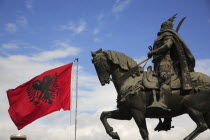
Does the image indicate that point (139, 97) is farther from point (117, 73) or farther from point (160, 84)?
point (117, 73)

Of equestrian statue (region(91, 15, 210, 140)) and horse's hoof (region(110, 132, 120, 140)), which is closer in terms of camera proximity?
equestrian statue (region(91, 15, 210, 140))

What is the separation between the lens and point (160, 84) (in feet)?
38.1

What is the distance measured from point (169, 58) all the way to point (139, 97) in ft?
5.60

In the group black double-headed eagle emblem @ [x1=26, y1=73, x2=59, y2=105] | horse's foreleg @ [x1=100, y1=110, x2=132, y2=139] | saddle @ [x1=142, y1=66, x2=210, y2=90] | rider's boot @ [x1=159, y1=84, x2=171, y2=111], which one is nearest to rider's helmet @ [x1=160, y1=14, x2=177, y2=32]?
saddle @ [x1=142, y1=66, x2=210, y2=90]

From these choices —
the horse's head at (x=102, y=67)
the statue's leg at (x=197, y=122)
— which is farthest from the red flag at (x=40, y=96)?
the statue's leg at (x=197, y=122)

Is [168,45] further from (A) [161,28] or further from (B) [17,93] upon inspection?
(B) [17,93]

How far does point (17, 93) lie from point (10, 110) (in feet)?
2.32

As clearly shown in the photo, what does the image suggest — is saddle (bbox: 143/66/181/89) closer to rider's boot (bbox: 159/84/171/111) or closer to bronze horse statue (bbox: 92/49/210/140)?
bronze horse statue (bbox: 92/49/210/140)

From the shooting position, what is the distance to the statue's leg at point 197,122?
11.0 m

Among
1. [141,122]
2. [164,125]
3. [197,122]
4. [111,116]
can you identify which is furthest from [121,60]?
[197,122]

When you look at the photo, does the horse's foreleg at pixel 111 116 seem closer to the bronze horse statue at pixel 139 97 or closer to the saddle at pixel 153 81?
the bronze horse statue at pixel 139 97

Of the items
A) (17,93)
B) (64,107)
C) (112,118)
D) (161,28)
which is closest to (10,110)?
(17,93)

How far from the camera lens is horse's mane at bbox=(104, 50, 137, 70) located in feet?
40.2

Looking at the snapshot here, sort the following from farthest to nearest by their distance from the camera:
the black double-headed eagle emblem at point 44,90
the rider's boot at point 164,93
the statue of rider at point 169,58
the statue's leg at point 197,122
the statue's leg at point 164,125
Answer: the black double-headed eagle emblem at point 44,90, the statue's leg at point 164,125, the statue of rider at point 169,58, the rider's boot at point 164,93, the statue's leg at point 197,122
